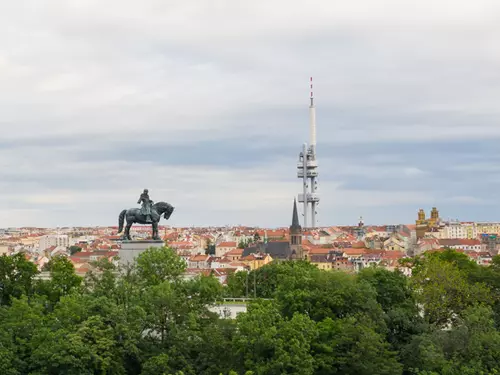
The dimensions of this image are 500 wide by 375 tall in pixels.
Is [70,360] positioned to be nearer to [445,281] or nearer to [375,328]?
[375,328]

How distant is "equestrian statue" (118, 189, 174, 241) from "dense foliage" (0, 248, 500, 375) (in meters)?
2.72

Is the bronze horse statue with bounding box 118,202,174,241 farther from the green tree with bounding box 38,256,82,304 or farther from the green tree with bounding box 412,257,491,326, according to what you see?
the green tree with bounding box 412,257,491,326

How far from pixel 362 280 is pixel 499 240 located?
150 meters

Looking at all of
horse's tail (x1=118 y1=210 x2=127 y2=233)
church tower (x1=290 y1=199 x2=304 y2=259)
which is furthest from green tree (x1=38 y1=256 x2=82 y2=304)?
church tower (x1=290 y1=199 x2=304 y2=259)

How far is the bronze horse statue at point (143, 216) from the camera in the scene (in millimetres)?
41844

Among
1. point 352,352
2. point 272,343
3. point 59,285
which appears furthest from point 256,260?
point 272,343

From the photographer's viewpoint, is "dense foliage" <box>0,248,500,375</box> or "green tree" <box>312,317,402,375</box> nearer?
"dense foliage" <box>0,248,500,375</box>

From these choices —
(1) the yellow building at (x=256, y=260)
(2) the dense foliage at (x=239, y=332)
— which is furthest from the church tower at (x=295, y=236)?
(2) the dense foliage at (x=239, y=332)

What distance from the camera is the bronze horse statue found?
137 feet

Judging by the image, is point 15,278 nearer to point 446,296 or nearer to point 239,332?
point 239,332

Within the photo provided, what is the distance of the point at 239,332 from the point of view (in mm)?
33281

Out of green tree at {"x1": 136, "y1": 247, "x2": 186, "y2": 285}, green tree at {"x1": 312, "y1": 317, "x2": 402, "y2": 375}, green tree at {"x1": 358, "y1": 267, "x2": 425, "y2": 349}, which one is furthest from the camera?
green tree at {"x1": 136, "y1": 247, "x2": 186, "y2": 285}

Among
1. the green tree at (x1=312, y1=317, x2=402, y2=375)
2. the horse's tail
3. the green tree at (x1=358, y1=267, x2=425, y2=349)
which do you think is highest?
the horse's tail

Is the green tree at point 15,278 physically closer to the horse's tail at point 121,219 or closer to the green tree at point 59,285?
the green tree at point 59,285
